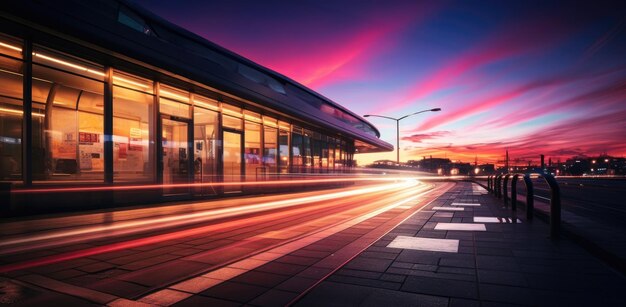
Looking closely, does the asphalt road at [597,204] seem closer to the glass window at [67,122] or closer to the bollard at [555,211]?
the bollard at [555,211]

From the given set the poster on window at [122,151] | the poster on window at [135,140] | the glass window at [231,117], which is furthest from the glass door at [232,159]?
the poster on window at [122,151]

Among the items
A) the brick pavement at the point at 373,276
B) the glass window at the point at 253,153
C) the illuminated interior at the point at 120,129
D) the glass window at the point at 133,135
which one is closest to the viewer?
the brick pavement at the point at 373,276

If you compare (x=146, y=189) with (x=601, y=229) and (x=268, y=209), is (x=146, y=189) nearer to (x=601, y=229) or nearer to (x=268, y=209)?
(x=268, y=209)

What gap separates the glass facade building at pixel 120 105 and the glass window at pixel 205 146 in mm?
50

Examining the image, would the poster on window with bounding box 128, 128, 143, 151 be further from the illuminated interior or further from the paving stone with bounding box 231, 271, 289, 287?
the paving stone with bounding box 231, 271, 289, 287

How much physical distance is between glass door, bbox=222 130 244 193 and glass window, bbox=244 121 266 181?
1.86 ft

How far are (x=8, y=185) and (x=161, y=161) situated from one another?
19.1ft

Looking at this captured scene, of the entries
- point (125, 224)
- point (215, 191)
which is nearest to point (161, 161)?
point (215, 191)

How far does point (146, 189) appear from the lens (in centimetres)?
1432

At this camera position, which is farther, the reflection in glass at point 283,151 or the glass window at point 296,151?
the glass window at point 296,151

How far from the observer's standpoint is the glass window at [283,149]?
24828 millimetres

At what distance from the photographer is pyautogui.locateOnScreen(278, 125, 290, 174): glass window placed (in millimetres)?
24828

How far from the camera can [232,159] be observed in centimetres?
1989

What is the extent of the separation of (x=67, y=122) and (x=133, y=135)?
94.7 inches
